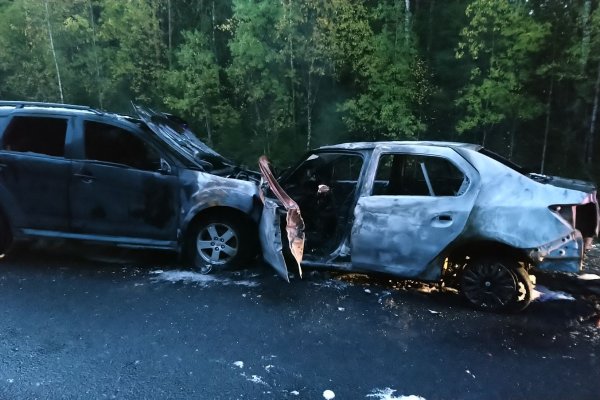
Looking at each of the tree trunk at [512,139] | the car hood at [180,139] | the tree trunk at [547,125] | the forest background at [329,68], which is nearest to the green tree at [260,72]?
the forest background at [329,68]

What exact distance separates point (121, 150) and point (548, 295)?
4.72 meters

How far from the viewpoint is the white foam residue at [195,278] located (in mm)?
4602

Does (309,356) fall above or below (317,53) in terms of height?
below

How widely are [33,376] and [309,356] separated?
185cm

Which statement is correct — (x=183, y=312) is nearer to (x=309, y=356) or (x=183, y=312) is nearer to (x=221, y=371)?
(x=221, y=371)

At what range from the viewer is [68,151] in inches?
191

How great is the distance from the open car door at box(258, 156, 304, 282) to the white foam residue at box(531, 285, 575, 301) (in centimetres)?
236

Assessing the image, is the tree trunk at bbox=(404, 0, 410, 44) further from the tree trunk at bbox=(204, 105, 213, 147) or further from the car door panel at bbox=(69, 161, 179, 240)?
the car door panel at bbox=(69, 161, 179, 240)

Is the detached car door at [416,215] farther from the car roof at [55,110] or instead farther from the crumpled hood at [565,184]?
the car roof at [55,110]

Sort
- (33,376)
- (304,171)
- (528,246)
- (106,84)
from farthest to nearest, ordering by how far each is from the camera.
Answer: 1. (106,84)
2. (304,171)
3. (528,246)
4. (33,376)

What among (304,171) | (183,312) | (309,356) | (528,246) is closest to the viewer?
(309,356)

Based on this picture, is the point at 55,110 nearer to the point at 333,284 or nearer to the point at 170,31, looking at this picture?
the point at 333,284

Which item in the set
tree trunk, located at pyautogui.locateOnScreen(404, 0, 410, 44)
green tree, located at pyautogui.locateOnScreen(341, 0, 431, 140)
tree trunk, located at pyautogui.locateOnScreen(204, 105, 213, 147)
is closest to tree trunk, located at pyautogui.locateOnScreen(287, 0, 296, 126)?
green tree, located at pyautogui.locateOnScreen(341, 0, 431, 140)

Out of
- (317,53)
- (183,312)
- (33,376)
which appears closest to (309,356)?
(183,312)
